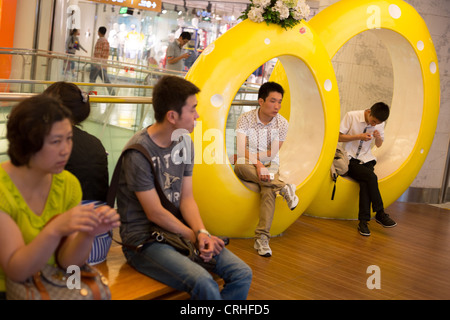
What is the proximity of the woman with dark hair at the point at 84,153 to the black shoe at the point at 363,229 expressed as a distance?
10.1ft

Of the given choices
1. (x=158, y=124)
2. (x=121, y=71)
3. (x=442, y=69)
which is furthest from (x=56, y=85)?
(x=121, y=71)

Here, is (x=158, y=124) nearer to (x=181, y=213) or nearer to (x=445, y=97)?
(x=181, y=213)

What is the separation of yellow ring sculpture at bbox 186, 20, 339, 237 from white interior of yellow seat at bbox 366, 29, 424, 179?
1248 millimetres

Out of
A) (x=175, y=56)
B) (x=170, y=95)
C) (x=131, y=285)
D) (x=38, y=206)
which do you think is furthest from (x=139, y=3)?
(x=38, y=206)

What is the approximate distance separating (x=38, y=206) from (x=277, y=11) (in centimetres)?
303

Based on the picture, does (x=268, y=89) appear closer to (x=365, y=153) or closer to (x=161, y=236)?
(x=365, y=153)

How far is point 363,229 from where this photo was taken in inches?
213

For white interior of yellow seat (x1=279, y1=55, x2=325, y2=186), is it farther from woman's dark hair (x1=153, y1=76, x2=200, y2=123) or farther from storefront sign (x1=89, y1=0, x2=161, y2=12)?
storefront sign (x1=89, y1=0, x2=161, y2=12)

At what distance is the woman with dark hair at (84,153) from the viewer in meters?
2.89

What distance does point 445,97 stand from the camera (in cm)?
708

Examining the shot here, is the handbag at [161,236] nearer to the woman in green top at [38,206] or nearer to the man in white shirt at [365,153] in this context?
the woman in green top at [38,206]

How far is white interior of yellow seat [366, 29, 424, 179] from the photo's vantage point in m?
6.02

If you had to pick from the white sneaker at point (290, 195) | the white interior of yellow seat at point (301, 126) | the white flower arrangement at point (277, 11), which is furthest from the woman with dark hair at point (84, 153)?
the white interior of yellow seat at point (301, 126)

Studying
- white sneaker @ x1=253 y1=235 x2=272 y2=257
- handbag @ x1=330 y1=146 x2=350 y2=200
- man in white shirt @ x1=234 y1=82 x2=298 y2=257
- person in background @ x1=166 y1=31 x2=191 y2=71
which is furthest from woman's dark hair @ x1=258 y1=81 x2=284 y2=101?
person in background @ x1=166 y1=31 x2=191 y2=71
